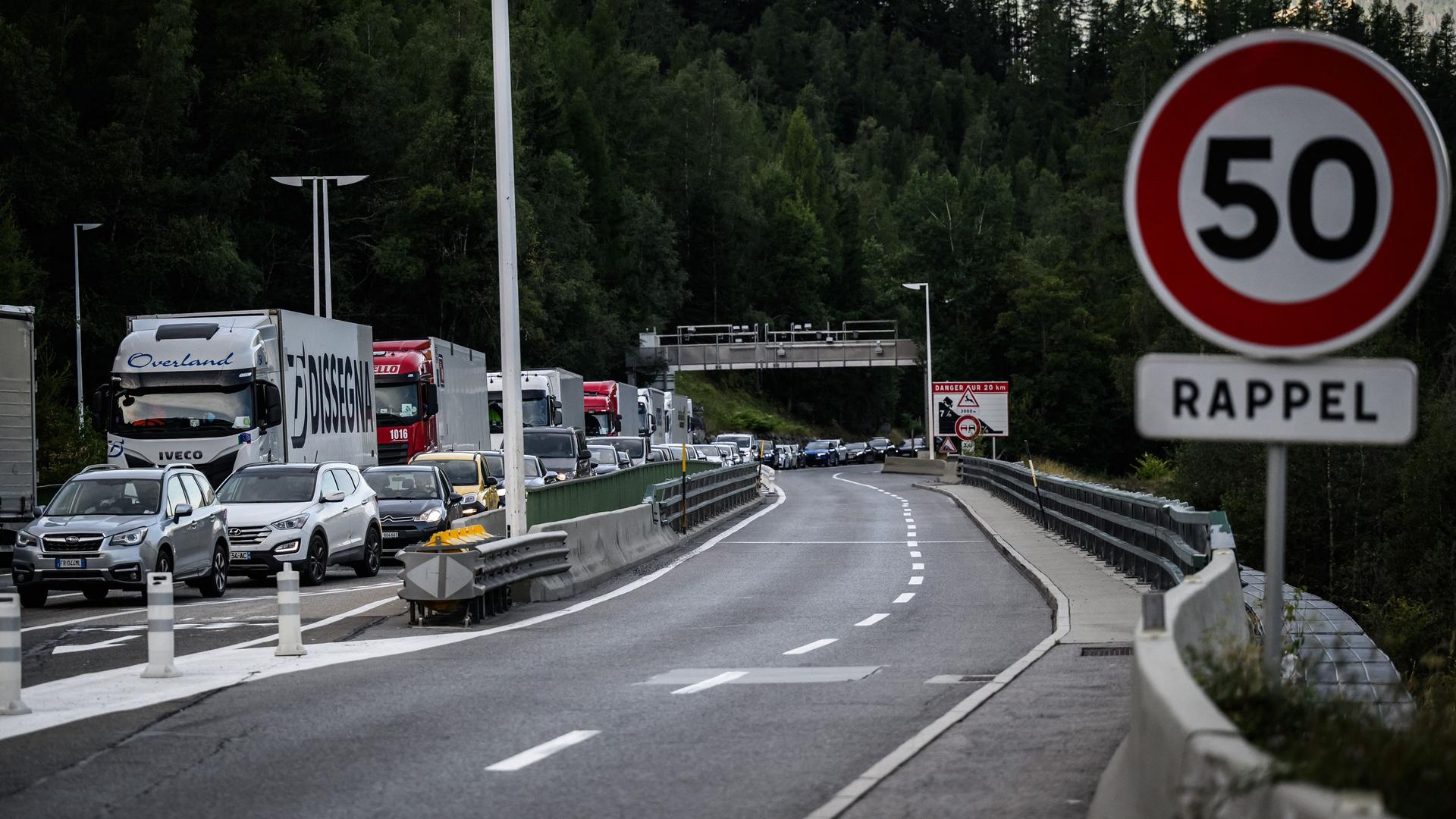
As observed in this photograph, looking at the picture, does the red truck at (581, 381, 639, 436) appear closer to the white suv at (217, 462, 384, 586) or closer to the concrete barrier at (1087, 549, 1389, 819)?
the white suv at (217, 462, 384, 586)

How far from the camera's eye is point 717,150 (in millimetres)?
128625

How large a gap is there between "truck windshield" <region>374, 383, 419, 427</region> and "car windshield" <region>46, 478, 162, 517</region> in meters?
18.7

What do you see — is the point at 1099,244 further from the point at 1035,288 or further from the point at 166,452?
the point at 166,452

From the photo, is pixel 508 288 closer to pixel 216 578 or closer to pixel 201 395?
pixel 216 578

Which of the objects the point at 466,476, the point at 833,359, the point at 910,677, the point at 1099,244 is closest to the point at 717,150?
the point at 833,359

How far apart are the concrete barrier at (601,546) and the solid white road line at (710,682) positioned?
7424mm

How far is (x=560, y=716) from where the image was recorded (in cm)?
1123

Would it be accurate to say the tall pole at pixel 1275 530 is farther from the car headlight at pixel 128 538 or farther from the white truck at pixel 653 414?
the white truck at pixel 653 414

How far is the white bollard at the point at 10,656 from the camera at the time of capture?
11234mm

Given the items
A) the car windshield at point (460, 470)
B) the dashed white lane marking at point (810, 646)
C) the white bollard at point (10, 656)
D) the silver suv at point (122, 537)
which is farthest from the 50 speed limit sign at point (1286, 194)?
the car windshield at point (460, 470)

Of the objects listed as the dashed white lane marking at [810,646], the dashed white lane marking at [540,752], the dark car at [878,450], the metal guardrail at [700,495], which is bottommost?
the dark car at [878,450]

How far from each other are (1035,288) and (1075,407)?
6.18 m

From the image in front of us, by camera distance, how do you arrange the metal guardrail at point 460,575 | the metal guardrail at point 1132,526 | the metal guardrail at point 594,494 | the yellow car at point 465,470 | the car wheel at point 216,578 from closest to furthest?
the metal guardrail at point 1132,526 < the metal guardrail at point 460,575 < the car wheel at point 216,578 < the metal guardrail at point 594,494 < the yellow car at point 465,470

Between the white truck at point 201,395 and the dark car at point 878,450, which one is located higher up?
the white truck at point 201,395
